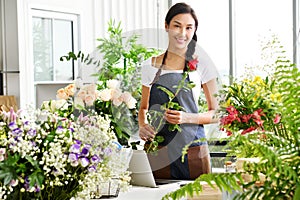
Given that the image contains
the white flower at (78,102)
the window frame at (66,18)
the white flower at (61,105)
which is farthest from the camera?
the window frame at (66,18)

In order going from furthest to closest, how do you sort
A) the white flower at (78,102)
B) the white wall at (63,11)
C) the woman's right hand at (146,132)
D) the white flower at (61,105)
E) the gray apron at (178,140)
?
the white wall at (63,11)
the gray apron at (178,140)
the woman's right hand at (146,132)
the white flower at (78,102)
the white flower at (61,105)

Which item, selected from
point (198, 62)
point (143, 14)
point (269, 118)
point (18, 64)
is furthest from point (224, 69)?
point (269, 118)

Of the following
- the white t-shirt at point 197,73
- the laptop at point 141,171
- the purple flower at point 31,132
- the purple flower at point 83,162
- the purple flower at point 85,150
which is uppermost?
the white t-shirt at point 197,73

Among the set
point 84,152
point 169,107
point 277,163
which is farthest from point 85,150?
point 169,107

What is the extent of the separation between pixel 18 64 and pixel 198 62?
220 centimetres

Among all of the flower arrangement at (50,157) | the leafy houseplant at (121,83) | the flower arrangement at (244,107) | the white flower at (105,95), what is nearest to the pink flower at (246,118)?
the flower arrangement at (244,107)

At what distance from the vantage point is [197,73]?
3193mm

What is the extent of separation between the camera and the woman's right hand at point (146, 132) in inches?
101

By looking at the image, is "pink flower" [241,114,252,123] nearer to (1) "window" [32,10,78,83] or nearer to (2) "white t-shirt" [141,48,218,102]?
(2) "white t-shirt" [141,48,218,102]

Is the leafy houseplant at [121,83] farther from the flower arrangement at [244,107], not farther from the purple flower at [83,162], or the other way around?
the purple flower at [83,162]

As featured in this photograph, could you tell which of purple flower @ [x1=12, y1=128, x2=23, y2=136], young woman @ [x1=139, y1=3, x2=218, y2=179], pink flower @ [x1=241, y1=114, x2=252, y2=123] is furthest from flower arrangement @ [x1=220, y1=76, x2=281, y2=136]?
young woman @ [x1=139, y1=3, x2=218, y2=179]

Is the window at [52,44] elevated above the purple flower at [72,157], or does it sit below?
above

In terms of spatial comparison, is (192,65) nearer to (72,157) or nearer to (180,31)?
(180,31)

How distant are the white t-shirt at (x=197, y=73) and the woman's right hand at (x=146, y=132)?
1.32 feet
